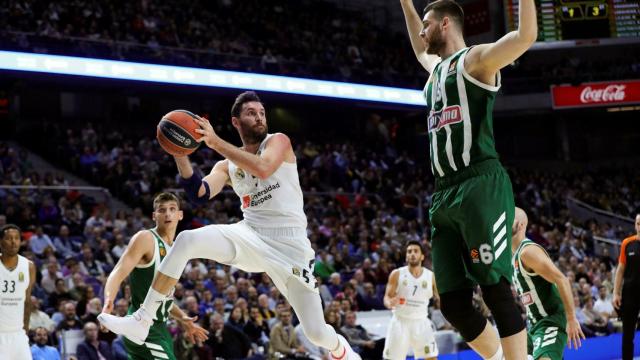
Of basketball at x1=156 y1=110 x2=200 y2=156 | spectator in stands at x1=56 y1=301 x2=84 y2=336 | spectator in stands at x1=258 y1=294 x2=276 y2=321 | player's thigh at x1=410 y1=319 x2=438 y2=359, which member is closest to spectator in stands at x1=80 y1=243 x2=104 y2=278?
spectator in stands at x1=56 y1=301 x2=84 y2=336

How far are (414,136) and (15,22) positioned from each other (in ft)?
50.5

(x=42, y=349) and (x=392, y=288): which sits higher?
(x=392, y=288)

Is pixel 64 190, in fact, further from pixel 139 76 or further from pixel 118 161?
pixel 139 76

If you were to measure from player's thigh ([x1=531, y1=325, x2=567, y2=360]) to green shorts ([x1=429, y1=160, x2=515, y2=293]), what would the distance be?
194 centimetres

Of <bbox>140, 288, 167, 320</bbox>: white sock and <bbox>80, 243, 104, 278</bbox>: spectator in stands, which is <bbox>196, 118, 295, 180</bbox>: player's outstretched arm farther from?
<bbox>80, 243, 104, 278</bbox>: spectator in stands

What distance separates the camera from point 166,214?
6.59m

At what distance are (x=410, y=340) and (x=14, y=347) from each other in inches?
196

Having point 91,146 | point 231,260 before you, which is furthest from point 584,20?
point 231,260

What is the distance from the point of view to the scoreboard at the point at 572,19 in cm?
1681

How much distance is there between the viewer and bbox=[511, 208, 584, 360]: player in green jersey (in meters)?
5.75

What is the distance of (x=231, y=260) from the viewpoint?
529cm

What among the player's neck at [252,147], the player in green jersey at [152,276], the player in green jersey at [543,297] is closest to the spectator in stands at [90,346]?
the player in green jersey at [152,276]

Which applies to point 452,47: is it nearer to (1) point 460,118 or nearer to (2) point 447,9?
(2) point 447,9

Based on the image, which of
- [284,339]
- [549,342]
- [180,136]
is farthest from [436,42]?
[284,339]
